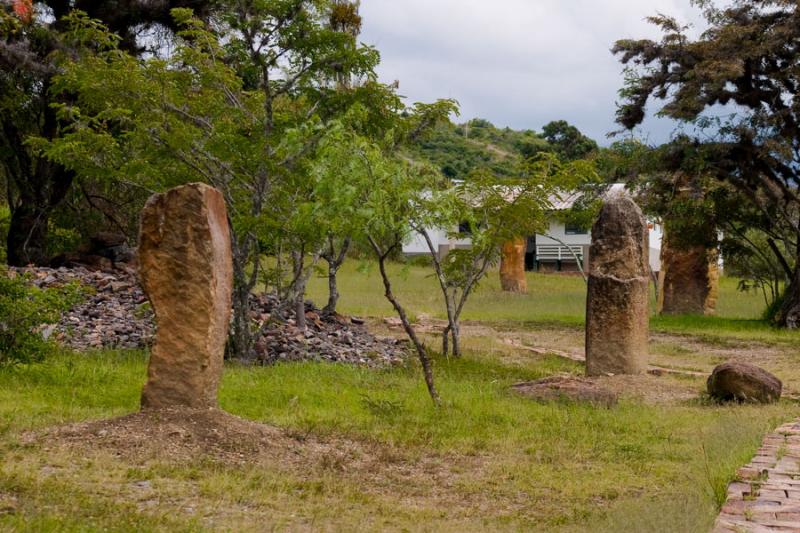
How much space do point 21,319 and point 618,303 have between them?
27.2 ft

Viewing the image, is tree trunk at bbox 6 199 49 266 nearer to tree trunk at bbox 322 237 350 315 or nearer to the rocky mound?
the rocky mound

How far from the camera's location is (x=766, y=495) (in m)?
7.25

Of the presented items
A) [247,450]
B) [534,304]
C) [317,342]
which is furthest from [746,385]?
[534,304]

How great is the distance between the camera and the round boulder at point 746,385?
12984 millimetres

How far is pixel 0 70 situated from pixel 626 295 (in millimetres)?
13720

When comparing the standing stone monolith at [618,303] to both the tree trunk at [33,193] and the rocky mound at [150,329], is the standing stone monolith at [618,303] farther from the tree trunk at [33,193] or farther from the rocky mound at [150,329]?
the tree trunk at [33,193]

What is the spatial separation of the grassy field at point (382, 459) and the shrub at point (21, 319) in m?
0.26

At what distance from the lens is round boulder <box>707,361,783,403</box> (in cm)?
1298

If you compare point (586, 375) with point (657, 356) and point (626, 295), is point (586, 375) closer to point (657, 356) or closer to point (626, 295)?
point (626, 295)

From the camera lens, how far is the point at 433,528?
6.77 metres

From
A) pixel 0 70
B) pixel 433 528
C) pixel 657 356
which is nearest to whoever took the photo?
pixel 433 528

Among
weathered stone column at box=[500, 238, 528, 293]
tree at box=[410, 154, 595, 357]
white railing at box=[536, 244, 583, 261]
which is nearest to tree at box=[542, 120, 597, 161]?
white railing at box=[536, 244, 583, 261]

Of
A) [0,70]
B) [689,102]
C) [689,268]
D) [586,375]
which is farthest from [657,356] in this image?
[0,70]

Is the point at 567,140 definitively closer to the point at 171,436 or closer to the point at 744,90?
the point at 744,90
